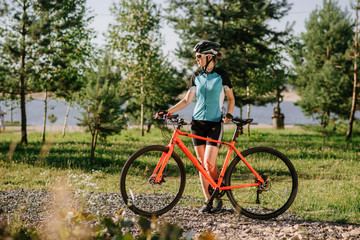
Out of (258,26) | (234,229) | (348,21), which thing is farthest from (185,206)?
(348,21)

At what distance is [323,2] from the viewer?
90.1 ft

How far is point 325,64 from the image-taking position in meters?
24.7

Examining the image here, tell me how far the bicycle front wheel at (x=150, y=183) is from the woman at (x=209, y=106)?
0.39 m

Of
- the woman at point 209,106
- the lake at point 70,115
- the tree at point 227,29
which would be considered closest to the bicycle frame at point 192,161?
the woman at point 209,106

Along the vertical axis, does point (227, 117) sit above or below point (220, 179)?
above

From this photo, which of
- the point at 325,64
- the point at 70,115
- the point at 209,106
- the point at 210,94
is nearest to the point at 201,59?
the point at 210,94

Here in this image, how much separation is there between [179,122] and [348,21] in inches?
1060

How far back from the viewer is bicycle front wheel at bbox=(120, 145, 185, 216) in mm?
4090

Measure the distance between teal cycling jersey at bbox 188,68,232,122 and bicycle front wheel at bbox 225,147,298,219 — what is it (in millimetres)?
647

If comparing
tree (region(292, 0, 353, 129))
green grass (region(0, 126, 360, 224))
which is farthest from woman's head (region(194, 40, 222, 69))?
tree (region(292, 0, 353, 129))

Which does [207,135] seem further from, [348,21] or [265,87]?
[348,21]

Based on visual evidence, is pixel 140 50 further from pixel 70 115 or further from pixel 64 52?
pixel 70 115

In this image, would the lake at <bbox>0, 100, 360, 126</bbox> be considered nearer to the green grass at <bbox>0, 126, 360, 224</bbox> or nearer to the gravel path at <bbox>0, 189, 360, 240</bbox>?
the green grass at <bbox>0, 126, 360, 224</bbox>

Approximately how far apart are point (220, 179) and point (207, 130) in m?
0.65
